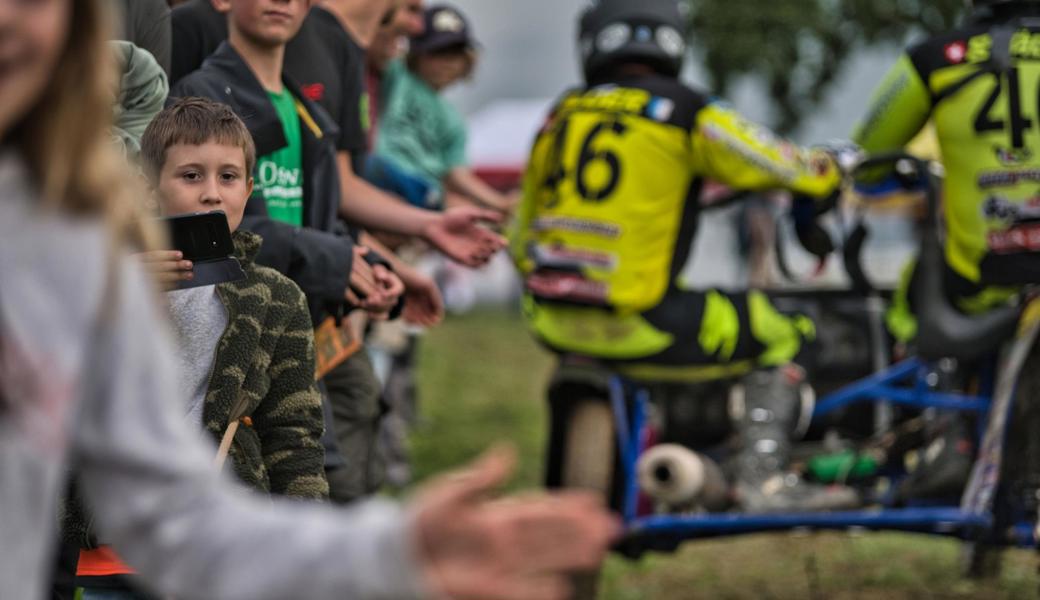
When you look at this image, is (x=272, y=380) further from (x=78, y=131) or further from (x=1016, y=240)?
(x=1016, y=240)

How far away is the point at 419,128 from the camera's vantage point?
848 centimetres

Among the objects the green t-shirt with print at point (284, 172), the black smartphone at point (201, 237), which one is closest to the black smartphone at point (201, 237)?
the black smartphone at point (201, 237)

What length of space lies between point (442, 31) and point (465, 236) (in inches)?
171

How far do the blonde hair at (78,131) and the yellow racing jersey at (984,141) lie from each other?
14.5ft

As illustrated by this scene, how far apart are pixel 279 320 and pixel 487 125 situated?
24.2m

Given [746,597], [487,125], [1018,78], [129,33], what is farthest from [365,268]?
[487,125]

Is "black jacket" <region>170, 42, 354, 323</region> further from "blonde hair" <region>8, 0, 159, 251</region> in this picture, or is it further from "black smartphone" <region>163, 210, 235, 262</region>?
"blonde hair" <region>8, 0, 159, 251</region>

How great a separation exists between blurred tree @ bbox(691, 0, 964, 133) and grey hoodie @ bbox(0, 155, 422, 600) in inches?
943

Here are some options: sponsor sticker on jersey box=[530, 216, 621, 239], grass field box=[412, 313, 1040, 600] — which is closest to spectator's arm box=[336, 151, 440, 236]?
sponsor sticker on jersey box=[530, 216, 621, 239]

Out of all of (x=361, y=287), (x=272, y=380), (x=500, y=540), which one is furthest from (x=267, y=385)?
(x=500, y=540)

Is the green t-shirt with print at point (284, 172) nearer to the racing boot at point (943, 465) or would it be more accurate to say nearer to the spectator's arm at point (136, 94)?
the spectator's arm at point (136, 94)

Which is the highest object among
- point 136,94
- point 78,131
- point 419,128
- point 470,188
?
point 78,131

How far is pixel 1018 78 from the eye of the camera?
5.61 metres

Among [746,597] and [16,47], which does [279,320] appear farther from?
[746,597]
